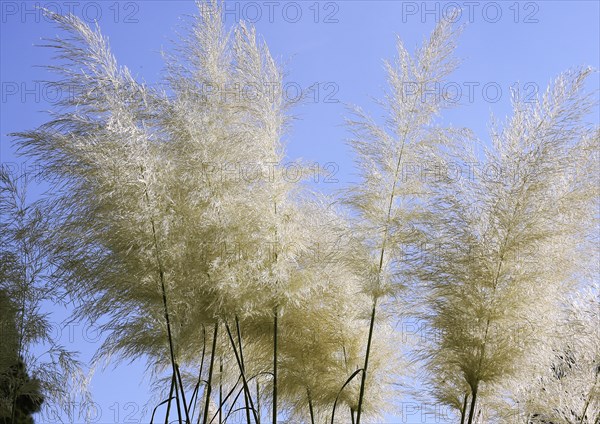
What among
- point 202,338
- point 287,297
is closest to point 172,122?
point 287,297

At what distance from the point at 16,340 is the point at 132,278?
5.29 ft

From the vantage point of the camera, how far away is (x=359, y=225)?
3887 millimetres

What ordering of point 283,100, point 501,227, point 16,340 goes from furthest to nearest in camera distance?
1. point 16,340
2. point 283,100
3. point 501,227

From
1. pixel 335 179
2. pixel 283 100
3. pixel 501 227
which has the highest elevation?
pixel 283 100

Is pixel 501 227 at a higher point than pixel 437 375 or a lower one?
higher

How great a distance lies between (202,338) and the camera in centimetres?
447

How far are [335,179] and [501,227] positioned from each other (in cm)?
121

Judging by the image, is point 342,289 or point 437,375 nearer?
point 437,375

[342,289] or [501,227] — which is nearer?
[501,227]

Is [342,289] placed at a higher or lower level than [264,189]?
lower

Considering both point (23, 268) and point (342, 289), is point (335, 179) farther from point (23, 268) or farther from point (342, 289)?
point (23, 268)

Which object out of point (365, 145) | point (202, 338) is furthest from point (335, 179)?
point (202, 338)

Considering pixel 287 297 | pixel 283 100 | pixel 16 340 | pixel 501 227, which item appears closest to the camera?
pixel 501 227

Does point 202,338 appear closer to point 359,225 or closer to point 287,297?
point 287,297
